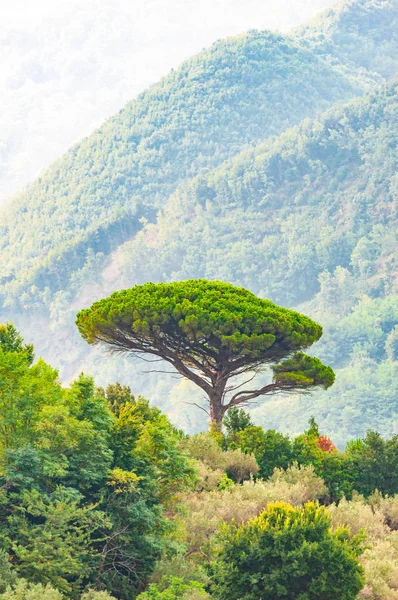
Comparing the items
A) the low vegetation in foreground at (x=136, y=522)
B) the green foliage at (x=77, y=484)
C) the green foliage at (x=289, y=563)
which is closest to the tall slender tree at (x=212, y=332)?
the low vegetation in foreground at (x=136, y=522)

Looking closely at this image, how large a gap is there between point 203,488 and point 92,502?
5980mm

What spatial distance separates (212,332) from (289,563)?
1495 centimetres

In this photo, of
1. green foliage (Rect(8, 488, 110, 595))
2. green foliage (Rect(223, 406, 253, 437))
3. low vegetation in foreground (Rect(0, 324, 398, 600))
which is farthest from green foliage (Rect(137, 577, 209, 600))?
green foliage (Rect(223, 406, 253, 437))

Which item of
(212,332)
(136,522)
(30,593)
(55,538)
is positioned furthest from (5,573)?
(212,332)

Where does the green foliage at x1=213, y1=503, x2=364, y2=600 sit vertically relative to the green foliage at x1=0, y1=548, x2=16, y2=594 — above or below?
above

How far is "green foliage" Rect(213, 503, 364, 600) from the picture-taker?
57.8 ft

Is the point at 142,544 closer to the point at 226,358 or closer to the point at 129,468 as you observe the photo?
the point at 129,468

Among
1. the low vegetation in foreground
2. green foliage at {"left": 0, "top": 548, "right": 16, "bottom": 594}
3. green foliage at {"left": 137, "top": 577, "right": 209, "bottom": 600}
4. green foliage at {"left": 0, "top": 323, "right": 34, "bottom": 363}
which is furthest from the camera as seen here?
green foliage at {"left": 0, "top": 323, "right": 34, "bottom": 363}

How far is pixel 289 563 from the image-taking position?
1769 centimetres

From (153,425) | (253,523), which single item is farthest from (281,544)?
(153,425)

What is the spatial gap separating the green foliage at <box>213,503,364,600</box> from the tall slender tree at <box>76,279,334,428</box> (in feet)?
46.1

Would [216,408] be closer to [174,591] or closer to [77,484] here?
[77,484]

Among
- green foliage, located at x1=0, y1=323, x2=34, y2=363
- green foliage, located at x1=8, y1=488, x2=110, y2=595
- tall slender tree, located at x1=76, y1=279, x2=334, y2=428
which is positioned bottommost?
green foliage, located at x1=8, y1=488, x2=110, y2=595

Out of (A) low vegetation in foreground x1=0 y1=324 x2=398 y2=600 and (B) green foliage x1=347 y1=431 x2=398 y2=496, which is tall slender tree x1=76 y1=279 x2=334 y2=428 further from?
(A) low vegetation in foreground x1=0 y1=324 x2=398 y2=600
